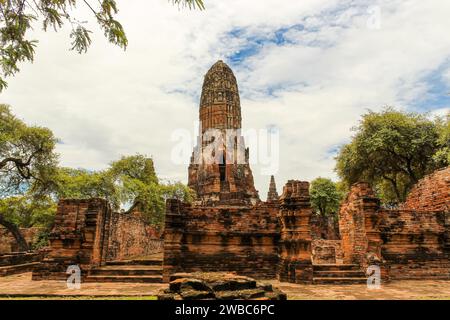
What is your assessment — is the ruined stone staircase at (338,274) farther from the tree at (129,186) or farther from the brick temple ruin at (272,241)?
the tree at (129,186)

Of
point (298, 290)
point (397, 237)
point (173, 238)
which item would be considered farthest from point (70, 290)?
point (397, 237)

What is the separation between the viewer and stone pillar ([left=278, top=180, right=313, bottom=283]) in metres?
9.97

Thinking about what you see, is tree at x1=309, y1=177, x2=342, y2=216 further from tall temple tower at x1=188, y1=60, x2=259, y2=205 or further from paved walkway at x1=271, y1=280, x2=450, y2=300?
paved walkway at x1=271, y1=280, x2=450, y2=300

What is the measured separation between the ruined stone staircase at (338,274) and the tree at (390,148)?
12240 millimetres

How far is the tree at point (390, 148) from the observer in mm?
20781

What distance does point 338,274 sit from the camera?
10570 millimetres

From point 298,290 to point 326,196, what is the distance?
37486 mm

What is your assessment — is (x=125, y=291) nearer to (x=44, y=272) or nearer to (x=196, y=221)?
(x=196, y=221)

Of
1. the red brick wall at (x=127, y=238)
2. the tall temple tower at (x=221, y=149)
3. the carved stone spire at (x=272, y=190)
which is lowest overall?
the red brick wall at (x=127, y=238)

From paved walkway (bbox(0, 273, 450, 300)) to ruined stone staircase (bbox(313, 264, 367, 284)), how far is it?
0.42 metres

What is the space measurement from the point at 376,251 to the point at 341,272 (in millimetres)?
1376

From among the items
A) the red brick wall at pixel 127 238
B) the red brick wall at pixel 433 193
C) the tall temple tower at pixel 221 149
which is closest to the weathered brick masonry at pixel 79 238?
the red brick wall at pixel 127 238

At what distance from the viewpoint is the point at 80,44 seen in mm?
4426
